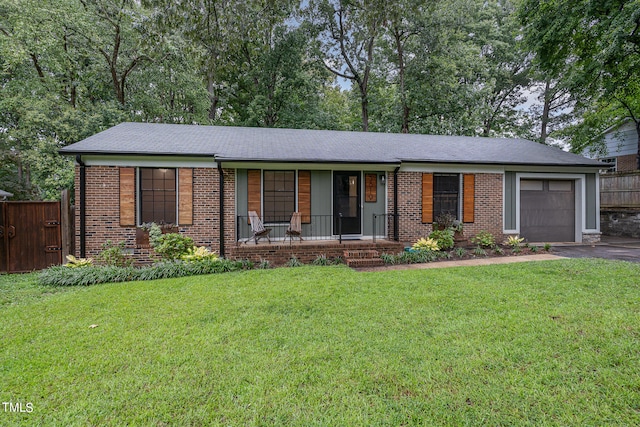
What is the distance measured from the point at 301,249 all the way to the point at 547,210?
332 inches

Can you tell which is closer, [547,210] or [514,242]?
[514,242]

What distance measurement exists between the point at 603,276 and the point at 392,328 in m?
4.73

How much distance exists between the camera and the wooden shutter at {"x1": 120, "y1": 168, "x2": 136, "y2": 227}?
Answer: 741 cm

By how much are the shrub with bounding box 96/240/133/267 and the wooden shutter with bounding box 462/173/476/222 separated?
29.8 ft

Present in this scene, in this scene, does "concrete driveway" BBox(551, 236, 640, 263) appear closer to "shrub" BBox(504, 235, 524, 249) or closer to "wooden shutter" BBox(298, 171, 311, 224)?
"shrub" BBox(504, 235, 524, 249)

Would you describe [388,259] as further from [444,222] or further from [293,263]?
[444,222]

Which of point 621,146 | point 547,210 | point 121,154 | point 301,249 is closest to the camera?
point 121,154

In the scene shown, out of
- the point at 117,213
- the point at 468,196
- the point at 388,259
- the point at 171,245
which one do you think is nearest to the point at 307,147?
the point at 388,259

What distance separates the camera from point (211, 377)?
257 centimetres

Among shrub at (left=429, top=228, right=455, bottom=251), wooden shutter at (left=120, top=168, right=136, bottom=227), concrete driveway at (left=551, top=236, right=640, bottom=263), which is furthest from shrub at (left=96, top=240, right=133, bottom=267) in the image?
concrete driveway at (left=551, top=236, right=640, bottom=263)

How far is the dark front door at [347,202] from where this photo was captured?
8.65 m

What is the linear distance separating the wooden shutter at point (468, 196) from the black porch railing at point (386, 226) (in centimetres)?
233

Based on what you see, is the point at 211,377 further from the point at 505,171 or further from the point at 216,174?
the point at 505,171

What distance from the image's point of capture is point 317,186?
8570 mm
